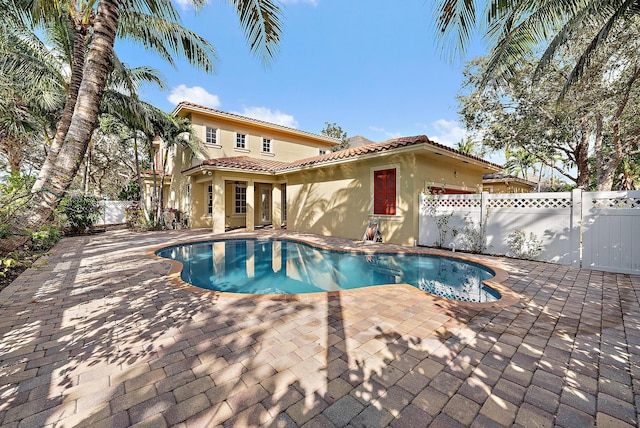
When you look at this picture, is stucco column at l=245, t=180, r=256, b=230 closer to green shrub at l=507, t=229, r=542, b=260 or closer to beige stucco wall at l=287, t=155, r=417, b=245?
beige stucco wall at l=287, t=155, r=417, b=245

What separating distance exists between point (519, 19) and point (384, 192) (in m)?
6.31

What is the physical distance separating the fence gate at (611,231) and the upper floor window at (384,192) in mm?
5461

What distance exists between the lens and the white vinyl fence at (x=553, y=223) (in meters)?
5.88

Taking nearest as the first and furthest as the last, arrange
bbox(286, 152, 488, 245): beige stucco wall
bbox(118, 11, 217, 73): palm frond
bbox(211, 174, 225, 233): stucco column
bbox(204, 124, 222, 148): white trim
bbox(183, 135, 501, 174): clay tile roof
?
bbox(118, 11, 217, 73): palm frond
bbox(183, 135, 501, 174): clay tile roof
bbox(286, 152, 488, 245): beige stucco wall
bbox(211, 174, 225, 233): stucco column
bbox(204, 124, 222, 148): white trim

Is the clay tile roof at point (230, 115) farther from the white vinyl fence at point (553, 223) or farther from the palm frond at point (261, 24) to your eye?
the white vinyl fence at point (553, 223)

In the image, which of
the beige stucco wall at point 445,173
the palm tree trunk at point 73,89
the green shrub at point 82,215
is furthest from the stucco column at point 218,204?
the beige stucco wall at point 445,173

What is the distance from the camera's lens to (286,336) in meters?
3.12

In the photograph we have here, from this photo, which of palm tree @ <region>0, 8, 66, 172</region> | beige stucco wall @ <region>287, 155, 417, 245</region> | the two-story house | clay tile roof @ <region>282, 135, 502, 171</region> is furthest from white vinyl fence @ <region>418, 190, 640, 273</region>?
palm tree @ <region>0, 8, 66, 172</region>

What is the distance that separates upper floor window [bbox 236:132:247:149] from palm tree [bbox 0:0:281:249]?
7.46 m

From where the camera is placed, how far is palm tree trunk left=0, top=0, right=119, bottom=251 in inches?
125

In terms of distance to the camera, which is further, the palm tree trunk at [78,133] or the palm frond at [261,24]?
the palm frond at [261,24]

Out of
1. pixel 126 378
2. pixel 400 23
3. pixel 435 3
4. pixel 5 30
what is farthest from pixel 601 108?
pixel 5 30

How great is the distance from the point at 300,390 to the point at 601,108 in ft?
47.7

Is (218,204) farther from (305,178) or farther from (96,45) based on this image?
(96,45)
